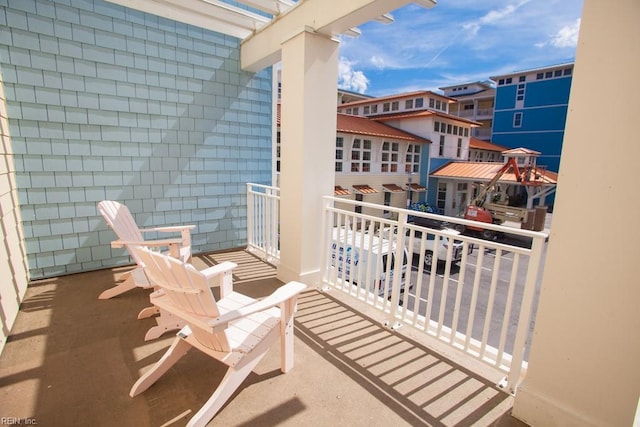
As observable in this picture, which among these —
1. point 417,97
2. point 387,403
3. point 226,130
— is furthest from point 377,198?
point 387,403

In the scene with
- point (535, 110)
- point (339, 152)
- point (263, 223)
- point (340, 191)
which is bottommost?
point (340, 191)

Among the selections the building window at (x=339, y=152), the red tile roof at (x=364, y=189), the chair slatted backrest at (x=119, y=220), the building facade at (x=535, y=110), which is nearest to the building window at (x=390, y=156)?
the red tile roof at (x=364, y=189)

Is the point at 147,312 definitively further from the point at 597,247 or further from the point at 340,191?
the point at 340,191

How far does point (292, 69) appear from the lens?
3037 millimetres

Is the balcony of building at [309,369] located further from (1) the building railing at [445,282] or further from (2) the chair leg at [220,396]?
(2) the chair leg at [220,396]

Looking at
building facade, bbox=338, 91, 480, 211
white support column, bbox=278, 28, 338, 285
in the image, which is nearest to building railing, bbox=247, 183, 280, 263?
white support column, bbox=278, 28, 338, 285

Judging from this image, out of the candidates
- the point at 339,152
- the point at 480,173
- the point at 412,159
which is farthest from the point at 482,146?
the point at 339,152

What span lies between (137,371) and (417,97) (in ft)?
63.0

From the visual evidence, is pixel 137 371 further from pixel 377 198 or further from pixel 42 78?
pixel 377 198

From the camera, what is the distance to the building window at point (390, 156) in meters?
15.6

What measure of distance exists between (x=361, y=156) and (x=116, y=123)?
38.9 ft

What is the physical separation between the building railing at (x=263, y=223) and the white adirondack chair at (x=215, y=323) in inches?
76.7

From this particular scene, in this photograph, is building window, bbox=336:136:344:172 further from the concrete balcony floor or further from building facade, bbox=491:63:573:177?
building facade, bbox=491:63:573:177

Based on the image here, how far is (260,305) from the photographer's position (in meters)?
1.57
